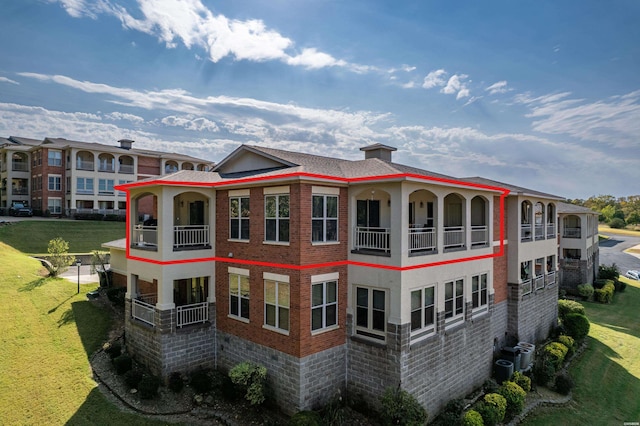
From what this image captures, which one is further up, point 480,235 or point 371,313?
point 480,235

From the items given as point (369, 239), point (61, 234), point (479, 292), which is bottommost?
point (479, 292)

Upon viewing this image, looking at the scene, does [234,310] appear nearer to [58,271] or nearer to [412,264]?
[412,264]

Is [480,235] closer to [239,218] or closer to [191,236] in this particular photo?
[239,218]

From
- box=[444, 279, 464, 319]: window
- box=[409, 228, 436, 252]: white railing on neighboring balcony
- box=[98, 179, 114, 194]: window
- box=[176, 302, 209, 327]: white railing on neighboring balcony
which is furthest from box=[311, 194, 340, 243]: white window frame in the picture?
box=[98, 179, 114, 194]: window

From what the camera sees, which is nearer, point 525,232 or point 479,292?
point 479,292

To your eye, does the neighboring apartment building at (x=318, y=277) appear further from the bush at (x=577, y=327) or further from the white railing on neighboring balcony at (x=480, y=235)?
the bush at (x=577, y=327)

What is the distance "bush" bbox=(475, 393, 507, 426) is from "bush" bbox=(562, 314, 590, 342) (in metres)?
11.8

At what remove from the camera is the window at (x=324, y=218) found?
43.8 feet

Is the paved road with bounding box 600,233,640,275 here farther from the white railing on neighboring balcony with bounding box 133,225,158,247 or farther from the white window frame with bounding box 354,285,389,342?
the white railing on neighboring balcony with bounding box 133,225,158,247

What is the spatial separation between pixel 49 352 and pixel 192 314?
245 inches

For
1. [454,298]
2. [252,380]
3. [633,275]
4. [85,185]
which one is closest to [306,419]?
[252,380]

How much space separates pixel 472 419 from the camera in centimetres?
1304

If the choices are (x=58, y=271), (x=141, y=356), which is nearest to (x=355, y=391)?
(x=141, y=356)

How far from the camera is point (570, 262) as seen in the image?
3625 cm
